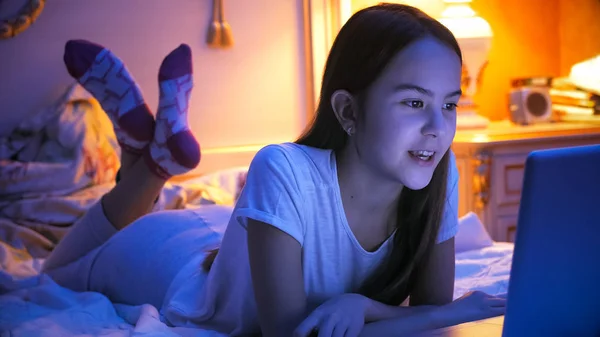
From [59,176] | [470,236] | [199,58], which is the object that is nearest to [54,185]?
[59,176]

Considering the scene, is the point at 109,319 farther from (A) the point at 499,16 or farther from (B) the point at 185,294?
(A) the point at 499,16

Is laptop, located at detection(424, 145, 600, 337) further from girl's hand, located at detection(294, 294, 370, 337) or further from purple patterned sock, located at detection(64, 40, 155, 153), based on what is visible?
purple patterned sock, located at detection(64, 40, 155, 153)

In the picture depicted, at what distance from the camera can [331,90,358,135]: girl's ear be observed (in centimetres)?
100

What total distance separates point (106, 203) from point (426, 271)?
0.86 meters

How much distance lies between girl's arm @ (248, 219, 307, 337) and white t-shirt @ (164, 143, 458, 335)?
2cm

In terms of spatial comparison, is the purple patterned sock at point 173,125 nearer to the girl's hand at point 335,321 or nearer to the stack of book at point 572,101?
the girl's hand at point 335,321

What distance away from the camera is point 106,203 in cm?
164

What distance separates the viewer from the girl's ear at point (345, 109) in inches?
39.4

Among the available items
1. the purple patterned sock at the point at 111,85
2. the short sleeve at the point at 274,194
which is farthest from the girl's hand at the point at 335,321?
the purple patterned sock at the point at 111,85

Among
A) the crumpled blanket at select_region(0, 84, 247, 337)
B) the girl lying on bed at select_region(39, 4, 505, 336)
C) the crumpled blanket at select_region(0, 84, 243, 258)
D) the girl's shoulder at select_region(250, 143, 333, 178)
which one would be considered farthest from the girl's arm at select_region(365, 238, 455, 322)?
the crumpled blanket at select_region(0, 84, 243, 258)

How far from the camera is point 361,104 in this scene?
0.98 m

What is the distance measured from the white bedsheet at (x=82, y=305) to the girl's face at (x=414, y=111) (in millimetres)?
439

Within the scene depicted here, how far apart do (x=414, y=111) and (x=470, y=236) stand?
0.93m

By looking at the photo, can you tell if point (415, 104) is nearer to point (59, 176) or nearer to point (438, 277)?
point (438, 277)
